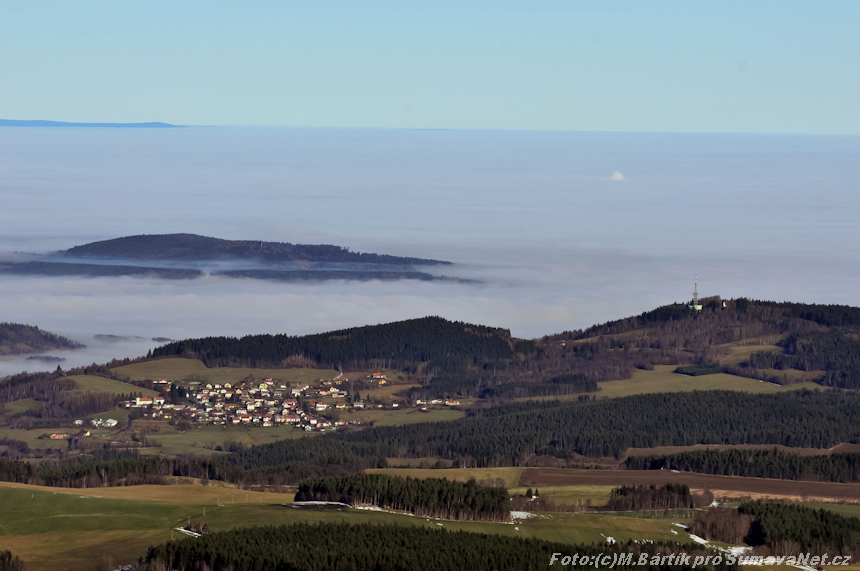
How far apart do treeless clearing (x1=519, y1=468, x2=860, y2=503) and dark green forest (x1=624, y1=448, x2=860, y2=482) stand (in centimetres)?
→ 389

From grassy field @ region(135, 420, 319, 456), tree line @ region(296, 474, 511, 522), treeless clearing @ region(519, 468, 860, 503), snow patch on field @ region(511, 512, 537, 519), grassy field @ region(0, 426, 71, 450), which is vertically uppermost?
tree line @ region(296, 474, 511, 522)

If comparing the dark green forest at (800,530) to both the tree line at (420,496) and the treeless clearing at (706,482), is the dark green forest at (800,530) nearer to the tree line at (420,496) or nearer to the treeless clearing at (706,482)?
the treeless clearing at (706,482)

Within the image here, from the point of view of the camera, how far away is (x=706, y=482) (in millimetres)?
143250

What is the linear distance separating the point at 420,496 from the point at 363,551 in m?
26.9

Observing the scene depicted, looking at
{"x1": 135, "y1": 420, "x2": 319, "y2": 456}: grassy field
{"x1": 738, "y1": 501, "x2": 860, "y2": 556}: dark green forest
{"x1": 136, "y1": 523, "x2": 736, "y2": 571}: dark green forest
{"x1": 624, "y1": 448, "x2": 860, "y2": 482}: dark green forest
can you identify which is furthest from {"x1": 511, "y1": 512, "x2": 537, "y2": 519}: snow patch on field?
{"x1": 135, "y1": 420, "x2": 319, "y2": 456}: grassy field

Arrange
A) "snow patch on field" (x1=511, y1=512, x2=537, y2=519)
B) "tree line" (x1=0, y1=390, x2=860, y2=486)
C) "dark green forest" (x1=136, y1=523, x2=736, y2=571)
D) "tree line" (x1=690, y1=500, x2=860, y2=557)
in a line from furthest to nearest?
1. "tree line" (x1=0, y1=390, x2=860, y2=486)
2. "snow patch on field" (x1=511, y1=512, x2=537, y2=519)
3. "tree line" (x1=690, y1=500, x2=860, y2=557)
4. "dark green forest" (x1=136, y1=523, x2=736, y2=571)

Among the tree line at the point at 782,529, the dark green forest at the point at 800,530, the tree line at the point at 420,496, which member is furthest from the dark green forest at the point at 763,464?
the tree line at the point at 420,496

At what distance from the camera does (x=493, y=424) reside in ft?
625

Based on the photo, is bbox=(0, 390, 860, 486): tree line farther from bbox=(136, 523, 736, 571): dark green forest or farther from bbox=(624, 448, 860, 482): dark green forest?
bbox=(136, 523, 736, 571): dark green forest

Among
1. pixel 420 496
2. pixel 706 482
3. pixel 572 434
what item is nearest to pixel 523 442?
pixel 572 434

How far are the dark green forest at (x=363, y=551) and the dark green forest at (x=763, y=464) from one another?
193 ft

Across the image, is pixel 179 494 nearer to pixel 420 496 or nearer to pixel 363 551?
pixel 420 496

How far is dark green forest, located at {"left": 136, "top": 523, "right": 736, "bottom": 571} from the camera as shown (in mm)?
85062

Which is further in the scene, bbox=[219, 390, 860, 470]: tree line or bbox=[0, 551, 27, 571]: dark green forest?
bbox=[219, 390, 860, 470]: tree line
